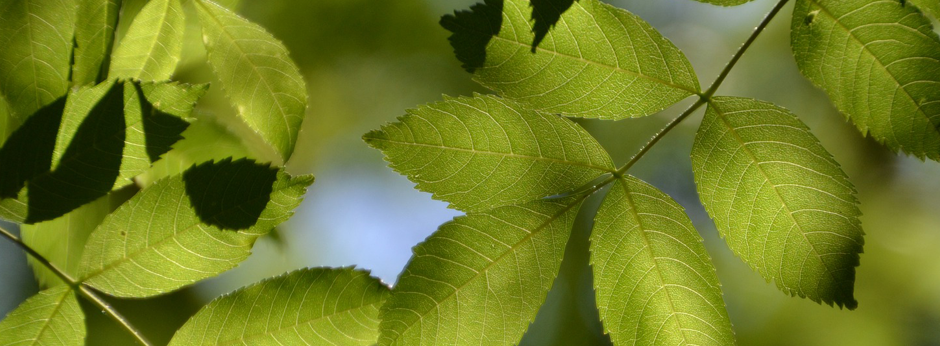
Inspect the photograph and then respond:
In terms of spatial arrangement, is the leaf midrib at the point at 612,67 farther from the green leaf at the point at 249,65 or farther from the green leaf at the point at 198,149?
the green leaf at the point at 198,149

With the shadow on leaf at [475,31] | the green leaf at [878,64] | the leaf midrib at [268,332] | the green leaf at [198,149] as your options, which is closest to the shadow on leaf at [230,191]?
the leaf midrib at [268,332]

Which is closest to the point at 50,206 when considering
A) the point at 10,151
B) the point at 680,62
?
the point at 10,151

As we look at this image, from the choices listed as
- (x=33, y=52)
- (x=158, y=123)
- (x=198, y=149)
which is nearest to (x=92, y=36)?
(x=33, y=52)

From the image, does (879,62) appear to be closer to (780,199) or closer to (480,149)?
(780,199)

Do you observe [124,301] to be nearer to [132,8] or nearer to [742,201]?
[132,8]

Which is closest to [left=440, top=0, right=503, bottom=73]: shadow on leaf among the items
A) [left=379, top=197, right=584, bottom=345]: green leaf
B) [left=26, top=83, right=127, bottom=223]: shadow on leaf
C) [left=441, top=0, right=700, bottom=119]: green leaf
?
[left=441, top=0, right=700, bottom=119]: green leaf

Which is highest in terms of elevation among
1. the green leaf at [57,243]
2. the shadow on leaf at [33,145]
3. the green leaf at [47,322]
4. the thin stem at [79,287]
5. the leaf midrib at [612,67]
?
the leaf midrib at [612,67]

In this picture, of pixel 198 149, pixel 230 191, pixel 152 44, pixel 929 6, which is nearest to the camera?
pixel 929 6
